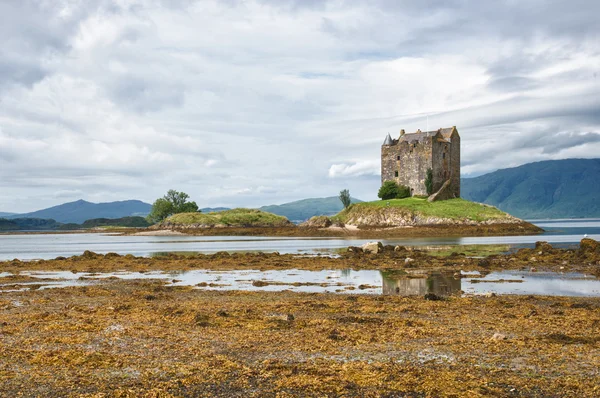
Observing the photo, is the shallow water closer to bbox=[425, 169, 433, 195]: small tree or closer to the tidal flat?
the tidal flat

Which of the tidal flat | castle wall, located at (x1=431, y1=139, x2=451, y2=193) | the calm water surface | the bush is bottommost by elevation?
the calm water surface

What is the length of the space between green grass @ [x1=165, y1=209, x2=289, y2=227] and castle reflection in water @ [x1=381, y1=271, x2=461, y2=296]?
4100 inches

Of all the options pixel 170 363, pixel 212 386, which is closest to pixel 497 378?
pixel 212 386

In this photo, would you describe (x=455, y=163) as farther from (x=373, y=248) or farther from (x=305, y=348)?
(x=305, y=348)

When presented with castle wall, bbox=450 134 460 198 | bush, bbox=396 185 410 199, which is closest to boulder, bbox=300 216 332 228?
bush, bbox=396 185 410 199

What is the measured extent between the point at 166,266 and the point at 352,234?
5871 cm

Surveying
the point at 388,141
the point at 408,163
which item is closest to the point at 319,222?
the point at 408,163

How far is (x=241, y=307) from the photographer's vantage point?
17703mm

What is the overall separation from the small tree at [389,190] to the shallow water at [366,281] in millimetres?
86870

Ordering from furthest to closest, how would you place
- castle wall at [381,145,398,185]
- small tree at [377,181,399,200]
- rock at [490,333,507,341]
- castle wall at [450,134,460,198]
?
castle wall at [381,145,398,185] → castle wall at [450,134,460,198] → small tree at [377,181,399,200] → rock at [490,333,507,341]

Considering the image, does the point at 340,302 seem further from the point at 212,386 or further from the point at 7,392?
the point at 7,392

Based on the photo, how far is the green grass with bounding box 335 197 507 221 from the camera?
9700 centimetres

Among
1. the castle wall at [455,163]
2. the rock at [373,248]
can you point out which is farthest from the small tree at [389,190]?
the rock at [373,248]

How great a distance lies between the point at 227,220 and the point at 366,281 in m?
108
